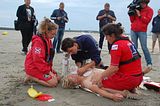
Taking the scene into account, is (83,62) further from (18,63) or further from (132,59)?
(18,63)

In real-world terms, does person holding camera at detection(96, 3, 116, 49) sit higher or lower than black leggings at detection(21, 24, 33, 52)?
higher

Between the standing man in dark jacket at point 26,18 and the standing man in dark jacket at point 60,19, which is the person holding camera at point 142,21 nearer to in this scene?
the standing man in dark jacket at point 26,18

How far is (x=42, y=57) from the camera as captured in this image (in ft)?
18.8

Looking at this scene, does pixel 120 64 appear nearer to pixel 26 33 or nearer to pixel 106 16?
pixel 26 33

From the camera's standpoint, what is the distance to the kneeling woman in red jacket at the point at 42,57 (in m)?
5.72

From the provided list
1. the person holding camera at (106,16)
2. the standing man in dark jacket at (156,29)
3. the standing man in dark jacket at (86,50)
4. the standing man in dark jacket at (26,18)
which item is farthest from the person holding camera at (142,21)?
the standing man in dark jacket at (156,29)

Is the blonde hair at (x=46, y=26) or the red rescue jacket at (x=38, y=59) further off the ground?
the blonde hair at (x=46, y=26)

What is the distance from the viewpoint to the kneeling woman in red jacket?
5.72 m

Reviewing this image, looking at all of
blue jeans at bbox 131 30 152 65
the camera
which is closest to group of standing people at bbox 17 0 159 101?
blue jeans at bbox 131 30 152 65

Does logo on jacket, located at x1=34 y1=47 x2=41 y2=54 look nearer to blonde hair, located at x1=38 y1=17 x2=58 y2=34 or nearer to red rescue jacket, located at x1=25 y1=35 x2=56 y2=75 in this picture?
red rescue jacket, located at x1=25 y1=35 x2=56 y2=75

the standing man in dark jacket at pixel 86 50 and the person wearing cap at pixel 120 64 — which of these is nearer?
the person wearing cap at pixel 120 64

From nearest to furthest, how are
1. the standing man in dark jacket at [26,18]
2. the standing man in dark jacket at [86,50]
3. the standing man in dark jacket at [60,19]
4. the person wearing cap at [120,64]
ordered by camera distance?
1. the person wearing cap at [120,64]
2. the standing man in dark jacket at [86,50]
3. the standing man in dark jacket at [26,18]
4. the standing man in dark jacket at [60,19]

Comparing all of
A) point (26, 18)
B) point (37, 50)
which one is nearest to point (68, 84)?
point (37, 50)

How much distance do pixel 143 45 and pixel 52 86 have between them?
268cm
